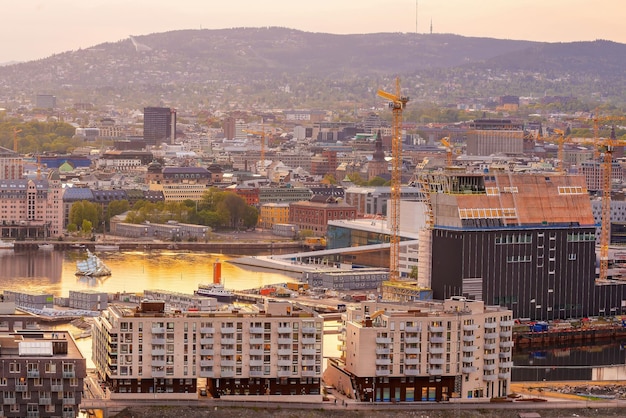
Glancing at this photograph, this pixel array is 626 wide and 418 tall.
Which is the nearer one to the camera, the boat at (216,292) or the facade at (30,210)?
the boat at (216,292)

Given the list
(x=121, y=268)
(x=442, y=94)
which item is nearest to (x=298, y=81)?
(x=442, y=94)

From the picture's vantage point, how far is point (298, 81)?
597 ft

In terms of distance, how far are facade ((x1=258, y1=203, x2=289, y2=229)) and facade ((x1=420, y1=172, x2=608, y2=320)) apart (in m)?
24.0

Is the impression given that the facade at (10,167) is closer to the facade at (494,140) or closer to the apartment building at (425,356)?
the facade at (494,140)

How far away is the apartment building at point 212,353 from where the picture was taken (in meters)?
25.3

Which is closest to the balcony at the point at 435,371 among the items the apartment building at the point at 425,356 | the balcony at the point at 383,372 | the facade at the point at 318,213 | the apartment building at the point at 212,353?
the apartment building at the point at 425,356

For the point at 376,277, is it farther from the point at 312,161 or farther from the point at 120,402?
the point at 312,161

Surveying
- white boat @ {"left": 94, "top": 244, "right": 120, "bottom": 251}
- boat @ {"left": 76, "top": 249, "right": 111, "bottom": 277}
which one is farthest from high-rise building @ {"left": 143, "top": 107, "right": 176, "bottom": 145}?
boat @ {"left": 76, "top": 249, "right": 111, "bottom": 277}

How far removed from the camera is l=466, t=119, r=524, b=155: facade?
92.6 m

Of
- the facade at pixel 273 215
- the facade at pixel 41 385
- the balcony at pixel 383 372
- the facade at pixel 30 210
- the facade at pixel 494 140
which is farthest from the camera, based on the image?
the facade at pixel 494 140

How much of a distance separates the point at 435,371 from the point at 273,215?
34.3 metres

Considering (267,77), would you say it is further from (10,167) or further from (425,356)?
(425,356)

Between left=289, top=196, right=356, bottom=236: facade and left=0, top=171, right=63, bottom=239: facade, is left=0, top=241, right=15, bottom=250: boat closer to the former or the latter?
left=0, top=171, right=63, bottom=239: facade

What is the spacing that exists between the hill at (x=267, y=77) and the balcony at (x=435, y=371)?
5011 inches
